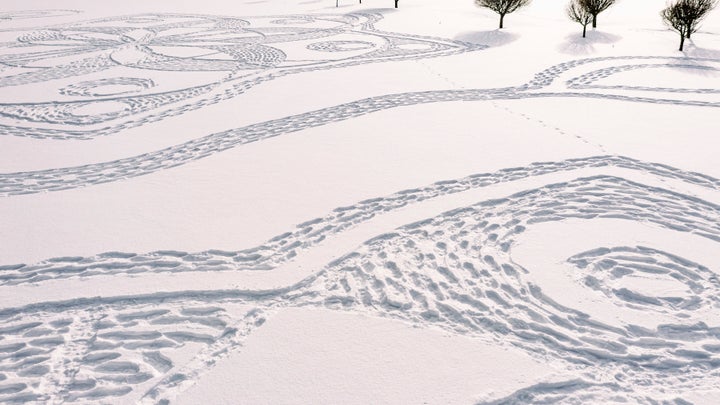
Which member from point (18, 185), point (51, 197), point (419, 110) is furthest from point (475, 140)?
point (18, 185)

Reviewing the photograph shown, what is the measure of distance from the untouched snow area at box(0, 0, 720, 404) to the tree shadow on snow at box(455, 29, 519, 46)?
13.2 feet

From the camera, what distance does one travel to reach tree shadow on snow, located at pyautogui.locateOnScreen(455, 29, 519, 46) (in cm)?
1534

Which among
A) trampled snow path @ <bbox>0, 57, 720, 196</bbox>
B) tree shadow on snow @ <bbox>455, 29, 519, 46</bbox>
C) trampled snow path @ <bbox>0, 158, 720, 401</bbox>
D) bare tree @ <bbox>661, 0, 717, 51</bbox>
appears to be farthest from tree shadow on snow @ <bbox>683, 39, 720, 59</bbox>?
trampled snow path @ <bbox>0, 158, 720, 401</bbox>

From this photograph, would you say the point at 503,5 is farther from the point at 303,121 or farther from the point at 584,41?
the point at 303,121

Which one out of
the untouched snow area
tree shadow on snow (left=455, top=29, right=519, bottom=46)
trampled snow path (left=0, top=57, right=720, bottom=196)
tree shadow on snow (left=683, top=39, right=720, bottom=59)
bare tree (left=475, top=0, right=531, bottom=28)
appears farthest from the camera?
bare tree (left=475, top=0, right=531, bottom=28)

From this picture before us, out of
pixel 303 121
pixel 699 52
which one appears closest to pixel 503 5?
pixel 699 52

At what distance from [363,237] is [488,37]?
12.4 meters

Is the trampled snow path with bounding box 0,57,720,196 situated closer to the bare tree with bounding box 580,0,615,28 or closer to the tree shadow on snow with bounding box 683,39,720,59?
the tree shadow on snow with bounding box 683,39,720,59

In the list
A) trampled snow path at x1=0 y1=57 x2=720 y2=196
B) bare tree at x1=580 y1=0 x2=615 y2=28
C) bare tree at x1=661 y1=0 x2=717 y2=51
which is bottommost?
trampled snow path at x1=0 y1=57 x2=720 y2=196

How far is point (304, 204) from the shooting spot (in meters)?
6.18

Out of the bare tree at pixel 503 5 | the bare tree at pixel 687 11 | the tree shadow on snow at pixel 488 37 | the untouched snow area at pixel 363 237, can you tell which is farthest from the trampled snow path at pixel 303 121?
the bare tree at pixel 503 5

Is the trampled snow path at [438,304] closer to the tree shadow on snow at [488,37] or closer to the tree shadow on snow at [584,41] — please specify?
the tree shadow on snow at [584,41]

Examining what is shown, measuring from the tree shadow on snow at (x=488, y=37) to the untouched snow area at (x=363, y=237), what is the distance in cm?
402

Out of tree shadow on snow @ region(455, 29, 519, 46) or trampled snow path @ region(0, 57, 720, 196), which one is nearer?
trampled snow path @ region(0, 57, 720, 196)
